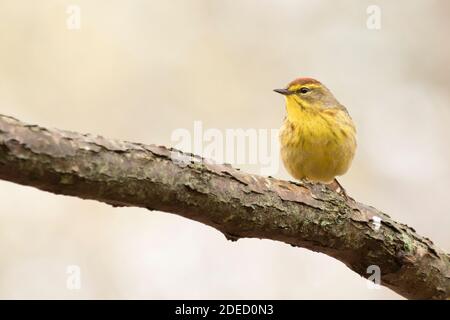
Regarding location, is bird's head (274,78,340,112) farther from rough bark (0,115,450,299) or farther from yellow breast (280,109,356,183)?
rough bark (0,115,450,299)

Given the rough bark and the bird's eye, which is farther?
the bird's eye

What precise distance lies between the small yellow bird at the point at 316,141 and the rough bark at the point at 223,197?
1251 mm

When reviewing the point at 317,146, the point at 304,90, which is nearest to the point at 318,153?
the point at 317,146

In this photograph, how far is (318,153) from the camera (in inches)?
196

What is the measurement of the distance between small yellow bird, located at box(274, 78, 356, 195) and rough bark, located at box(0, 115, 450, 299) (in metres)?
1.25

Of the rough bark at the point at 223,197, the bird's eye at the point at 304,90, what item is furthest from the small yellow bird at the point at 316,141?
the rough bark at the point at 223,197

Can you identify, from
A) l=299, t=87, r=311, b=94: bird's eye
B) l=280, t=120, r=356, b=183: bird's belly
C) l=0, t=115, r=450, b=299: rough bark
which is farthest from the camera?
l=299, t=87, r=311, b=94: bird's eye

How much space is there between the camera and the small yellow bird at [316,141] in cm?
500

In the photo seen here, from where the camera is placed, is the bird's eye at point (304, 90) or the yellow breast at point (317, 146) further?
the bird's eye at point (304, 90)

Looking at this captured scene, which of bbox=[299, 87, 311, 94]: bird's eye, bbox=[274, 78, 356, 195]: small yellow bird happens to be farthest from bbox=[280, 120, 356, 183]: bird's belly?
bbox=[299, 87, 311, 94]: bird's eye

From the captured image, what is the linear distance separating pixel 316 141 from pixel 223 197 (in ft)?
7.03

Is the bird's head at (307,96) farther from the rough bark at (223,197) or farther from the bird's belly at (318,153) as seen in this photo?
the rough bark at (223,197)

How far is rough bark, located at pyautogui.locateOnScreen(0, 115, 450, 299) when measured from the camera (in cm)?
251

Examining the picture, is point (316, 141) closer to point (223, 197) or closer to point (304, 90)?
point (304, 90)
